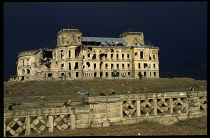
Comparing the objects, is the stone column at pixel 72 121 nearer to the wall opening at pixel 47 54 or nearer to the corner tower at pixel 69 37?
the corner tower at pixel 69 37

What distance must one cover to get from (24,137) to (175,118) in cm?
878

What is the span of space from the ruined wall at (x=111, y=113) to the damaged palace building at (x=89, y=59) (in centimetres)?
5127

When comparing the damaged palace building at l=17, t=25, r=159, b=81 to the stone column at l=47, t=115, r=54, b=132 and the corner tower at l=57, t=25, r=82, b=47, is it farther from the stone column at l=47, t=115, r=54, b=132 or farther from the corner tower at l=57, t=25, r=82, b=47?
the stone column at l=47, t=115, r=54, b=132

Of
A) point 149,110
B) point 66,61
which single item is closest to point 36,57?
point 66,61

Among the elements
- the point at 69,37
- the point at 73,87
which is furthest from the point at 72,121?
the point at 69,37

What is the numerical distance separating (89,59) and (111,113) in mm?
56390

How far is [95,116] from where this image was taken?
11805 mm

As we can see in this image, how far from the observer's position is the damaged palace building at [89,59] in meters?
65.5

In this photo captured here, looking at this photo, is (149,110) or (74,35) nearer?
(149,110)

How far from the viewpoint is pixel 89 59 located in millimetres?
68062

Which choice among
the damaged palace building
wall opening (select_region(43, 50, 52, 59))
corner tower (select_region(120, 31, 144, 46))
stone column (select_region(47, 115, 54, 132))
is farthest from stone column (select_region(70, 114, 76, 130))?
corner tower (select_region(120, 31, 144, 46))

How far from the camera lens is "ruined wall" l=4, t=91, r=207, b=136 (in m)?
10.4

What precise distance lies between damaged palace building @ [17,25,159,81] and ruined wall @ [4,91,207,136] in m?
51.3

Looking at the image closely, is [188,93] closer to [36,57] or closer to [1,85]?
[1,85]
